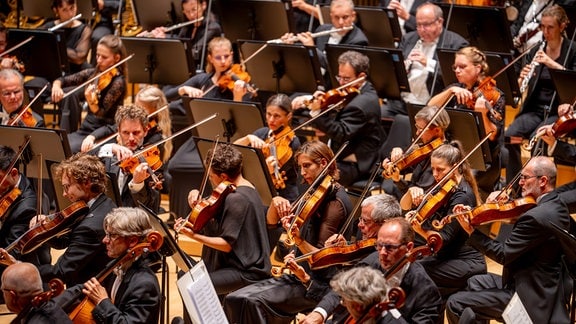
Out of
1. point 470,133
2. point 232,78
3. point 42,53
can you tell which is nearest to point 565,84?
point 470,133

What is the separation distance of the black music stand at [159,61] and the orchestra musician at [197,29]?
65 cm

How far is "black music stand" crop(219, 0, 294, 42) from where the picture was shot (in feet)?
27.9

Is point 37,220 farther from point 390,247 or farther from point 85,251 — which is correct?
point 390,247

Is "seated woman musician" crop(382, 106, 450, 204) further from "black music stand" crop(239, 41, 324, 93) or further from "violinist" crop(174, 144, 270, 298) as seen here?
"black music stand" crop(239, 41, 324, 93)

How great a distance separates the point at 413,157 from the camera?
633cm

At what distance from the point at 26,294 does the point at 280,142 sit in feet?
8.86

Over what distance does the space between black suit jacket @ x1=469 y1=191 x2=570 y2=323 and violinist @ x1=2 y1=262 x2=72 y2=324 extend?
7.48 ft

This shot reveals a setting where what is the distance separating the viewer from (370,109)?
23.7 ft

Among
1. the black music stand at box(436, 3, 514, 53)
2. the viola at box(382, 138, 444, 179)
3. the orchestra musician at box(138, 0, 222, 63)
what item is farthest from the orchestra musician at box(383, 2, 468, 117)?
the orchestra musician at box(138, 0, 222, 63)

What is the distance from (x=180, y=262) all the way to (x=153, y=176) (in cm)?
136

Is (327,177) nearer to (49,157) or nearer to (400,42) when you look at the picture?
(49,157)

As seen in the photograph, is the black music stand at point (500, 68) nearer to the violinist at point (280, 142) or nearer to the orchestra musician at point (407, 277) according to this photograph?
the violinist at point (280, 142)

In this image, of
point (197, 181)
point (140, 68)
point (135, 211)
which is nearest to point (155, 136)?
point (197, 181)

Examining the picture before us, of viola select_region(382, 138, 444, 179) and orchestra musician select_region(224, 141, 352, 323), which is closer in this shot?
orchestra musician select_region(224, 141, 352, 323)
